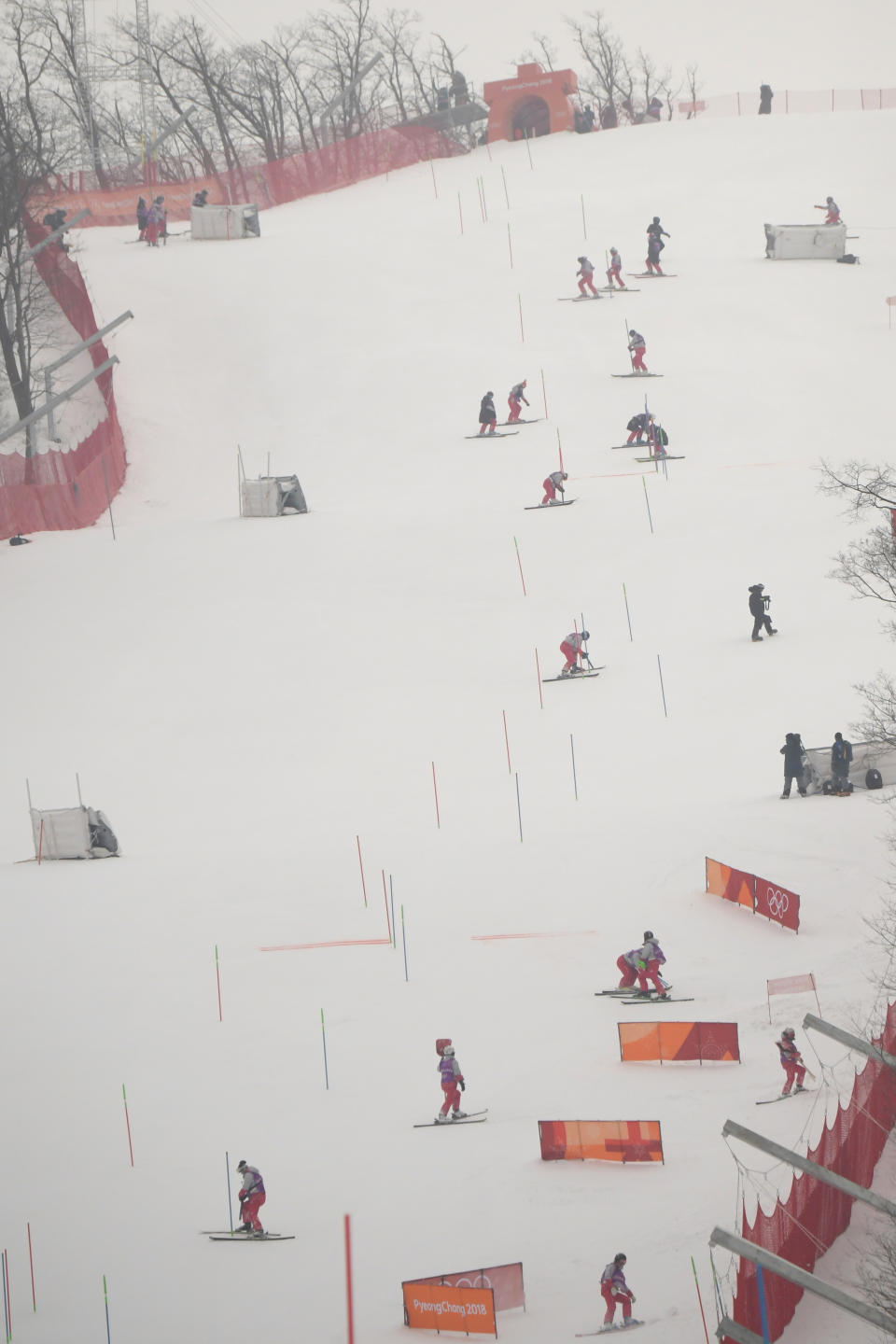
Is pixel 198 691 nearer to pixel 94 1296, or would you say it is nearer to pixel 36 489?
pixel 36 489

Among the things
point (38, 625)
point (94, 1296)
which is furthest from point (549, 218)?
point (94, 1296)

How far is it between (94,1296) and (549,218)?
4116 cm

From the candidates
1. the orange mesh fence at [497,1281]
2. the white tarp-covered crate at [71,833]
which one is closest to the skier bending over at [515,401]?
the white tarp-covered crate at [71,833]

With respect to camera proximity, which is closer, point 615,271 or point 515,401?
point 515,401

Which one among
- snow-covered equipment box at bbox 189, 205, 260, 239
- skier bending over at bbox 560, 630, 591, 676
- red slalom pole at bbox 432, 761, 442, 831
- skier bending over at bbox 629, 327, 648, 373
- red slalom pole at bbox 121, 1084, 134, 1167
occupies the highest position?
snow-covered equipment box at bbox 189, 205, 260, 239

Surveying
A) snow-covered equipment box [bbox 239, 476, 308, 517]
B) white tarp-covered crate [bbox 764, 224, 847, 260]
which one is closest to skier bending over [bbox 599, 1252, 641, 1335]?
snow-covered equipment box [bbox 239, 476, 308, 517]

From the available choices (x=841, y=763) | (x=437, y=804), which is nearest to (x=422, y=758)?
(x=437, y=804)

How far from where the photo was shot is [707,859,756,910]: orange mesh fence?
1950 cm

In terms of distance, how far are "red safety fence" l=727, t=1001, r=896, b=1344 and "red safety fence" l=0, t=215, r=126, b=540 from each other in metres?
25.2

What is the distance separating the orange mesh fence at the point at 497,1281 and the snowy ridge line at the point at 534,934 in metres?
6.91

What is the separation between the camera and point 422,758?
2552cm

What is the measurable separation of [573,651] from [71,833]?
8677 mm

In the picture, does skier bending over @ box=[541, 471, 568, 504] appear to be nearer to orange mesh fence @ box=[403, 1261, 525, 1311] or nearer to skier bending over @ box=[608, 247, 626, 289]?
skier bending over @ box=[608, 247, 626, 289]

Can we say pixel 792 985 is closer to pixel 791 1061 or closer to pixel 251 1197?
pixel 791 1061
